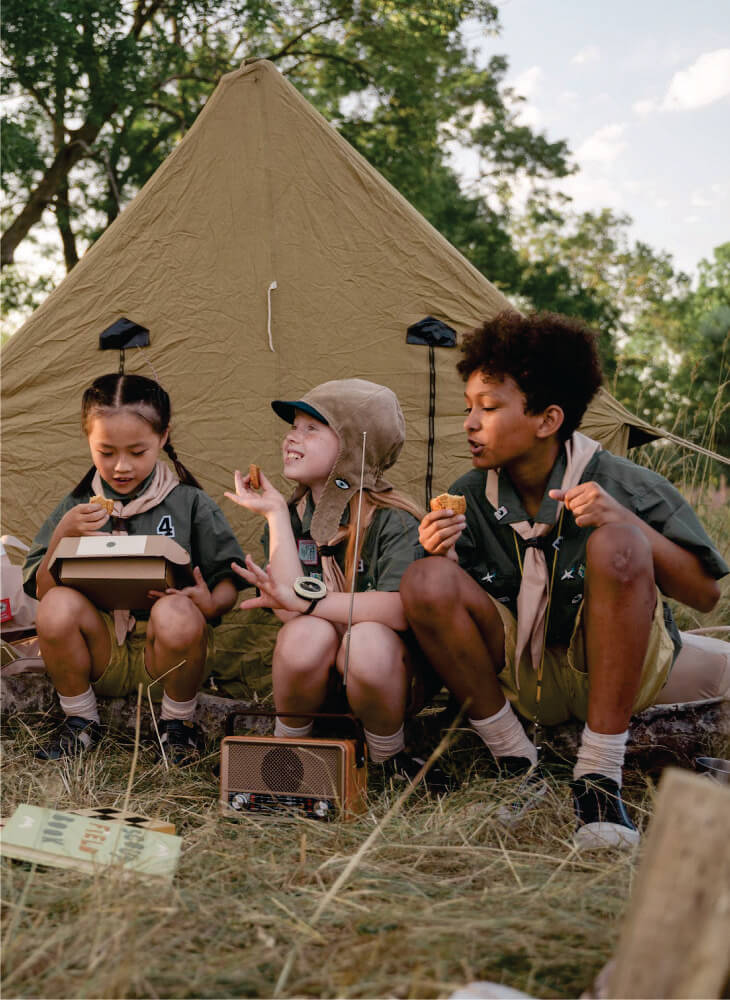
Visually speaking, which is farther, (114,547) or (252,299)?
(252,299)

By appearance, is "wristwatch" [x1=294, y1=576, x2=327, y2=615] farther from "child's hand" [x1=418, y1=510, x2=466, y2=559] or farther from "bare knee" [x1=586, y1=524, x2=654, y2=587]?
"bare knee" [x1=586, y1=524, x2=654, y2=587]

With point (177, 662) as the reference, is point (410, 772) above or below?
below

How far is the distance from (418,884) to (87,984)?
60 cm

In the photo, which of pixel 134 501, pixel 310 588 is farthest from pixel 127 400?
pixel 310 588

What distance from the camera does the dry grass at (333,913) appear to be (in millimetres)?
1188

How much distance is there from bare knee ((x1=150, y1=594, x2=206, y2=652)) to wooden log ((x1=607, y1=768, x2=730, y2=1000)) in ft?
5.20

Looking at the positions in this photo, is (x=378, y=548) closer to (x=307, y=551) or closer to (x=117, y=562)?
(x=307, y=551)

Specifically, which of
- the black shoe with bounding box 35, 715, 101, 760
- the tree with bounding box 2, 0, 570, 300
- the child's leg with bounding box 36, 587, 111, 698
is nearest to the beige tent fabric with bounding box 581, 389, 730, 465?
the child's leg with bounding box 36, 587, 111, 698

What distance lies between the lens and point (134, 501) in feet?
8.63

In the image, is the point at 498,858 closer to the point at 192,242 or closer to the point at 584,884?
the point at 584,884

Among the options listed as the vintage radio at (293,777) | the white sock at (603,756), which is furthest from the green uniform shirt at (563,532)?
the vintage radio at (293,777)

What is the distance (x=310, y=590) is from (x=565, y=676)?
26.1 inches

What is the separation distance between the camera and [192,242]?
3.31 m

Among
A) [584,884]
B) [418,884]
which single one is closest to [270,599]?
[418,884]
